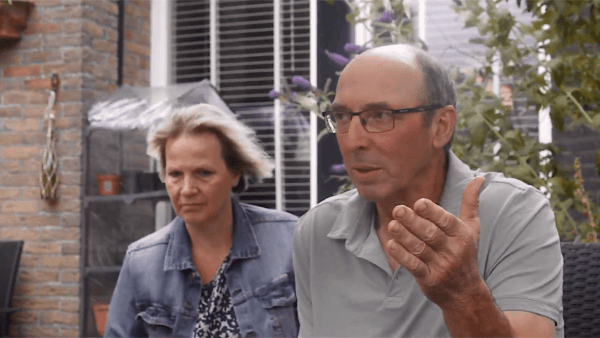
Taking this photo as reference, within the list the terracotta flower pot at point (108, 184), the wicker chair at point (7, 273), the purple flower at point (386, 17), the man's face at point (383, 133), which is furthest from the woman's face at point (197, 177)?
the wicker chair at point (7, 273)

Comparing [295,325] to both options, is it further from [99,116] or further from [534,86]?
[99,116]

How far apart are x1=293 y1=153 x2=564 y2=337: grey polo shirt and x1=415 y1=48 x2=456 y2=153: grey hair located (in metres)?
0.13

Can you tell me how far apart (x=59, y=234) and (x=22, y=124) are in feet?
2.25

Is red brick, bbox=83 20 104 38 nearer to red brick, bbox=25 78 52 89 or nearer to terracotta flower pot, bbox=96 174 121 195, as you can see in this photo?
red brick, bbox=25 78 52 89

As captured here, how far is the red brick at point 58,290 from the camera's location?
4116 millimetres

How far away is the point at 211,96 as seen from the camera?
3.89m

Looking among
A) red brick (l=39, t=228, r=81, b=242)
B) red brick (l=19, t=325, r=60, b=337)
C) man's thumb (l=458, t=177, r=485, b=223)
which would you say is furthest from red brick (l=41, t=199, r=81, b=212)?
man's thumb (l=458, t=177, r=485, b=223)

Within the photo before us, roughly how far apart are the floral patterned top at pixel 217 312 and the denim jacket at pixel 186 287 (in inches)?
0.8

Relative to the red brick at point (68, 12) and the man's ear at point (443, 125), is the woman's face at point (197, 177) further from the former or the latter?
the red brick at point (68, 12)

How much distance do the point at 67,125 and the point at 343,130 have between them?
11.3ft

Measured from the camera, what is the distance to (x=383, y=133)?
3.26 ft

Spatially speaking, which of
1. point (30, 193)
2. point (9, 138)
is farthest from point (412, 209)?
point (9, 138)

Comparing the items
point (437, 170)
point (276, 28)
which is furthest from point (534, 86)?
point (276, 28)

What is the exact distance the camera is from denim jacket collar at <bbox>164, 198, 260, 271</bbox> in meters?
1.76
